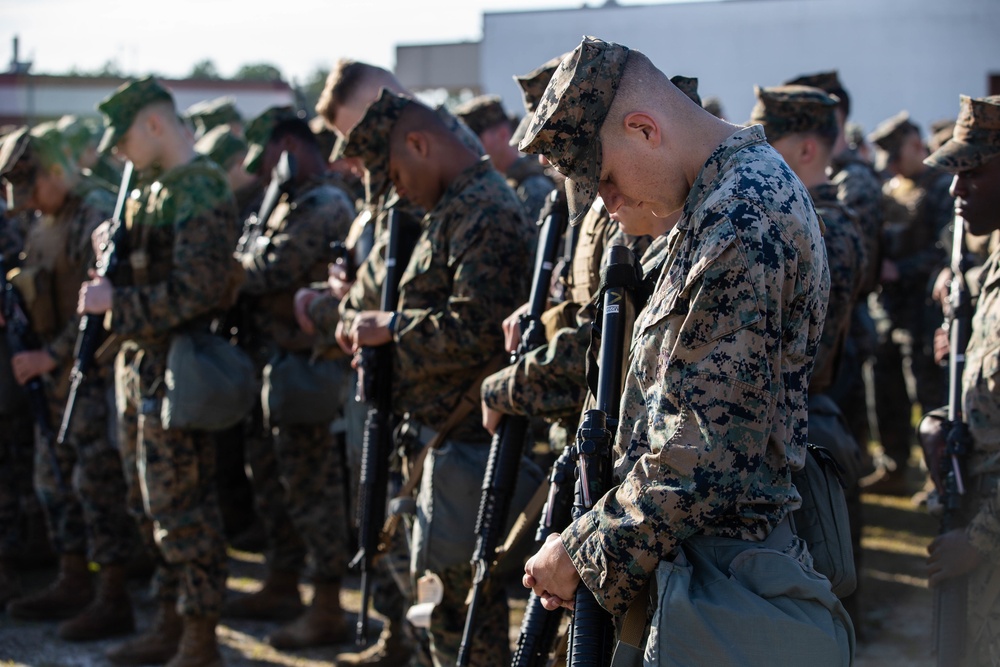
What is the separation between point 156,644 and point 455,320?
255 cm

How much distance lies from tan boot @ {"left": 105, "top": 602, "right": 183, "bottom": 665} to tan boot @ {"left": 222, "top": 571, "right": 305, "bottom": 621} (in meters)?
0.51

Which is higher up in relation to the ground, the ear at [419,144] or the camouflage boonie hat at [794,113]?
the camouflage boonie hat at [794,113]

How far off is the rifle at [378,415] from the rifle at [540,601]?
4.62ft

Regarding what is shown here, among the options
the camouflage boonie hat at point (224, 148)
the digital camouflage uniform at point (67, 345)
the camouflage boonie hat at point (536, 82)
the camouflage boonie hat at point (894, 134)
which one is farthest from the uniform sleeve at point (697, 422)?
the camouflage boonie hat at point (894, 134)

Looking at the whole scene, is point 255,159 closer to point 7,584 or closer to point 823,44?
point 7,584

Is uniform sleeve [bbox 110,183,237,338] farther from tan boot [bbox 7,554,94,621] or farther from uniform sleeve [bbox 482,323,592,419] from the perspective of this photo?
uniform sleeve [bbox 482,323,592,419]

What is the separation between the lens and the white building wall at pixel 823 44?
631 inches

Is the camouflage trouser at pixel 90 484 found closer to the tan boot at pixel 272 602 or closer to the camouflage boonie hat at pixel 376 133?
the tan boot at pixel 272 602

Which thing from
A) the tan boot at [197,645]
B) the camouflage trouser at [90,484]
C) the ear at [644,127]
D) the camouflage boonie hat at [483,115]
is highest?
the ear at [644,127]

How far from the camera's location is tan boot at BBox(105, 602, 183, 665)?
17.3 ft

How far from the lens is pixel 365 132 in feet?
13.8

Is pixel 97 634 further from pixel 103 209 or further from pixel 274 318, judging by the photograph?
pixel 103 209

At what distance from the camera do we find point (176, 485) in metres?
5.00

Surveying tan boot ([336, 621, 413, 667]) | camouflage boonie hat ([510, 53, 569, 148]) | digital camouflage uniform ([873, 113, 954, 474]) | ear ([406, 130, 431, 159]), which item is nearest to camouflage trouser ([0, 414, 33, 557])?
tan boot ([336, 621, 413, 667])
